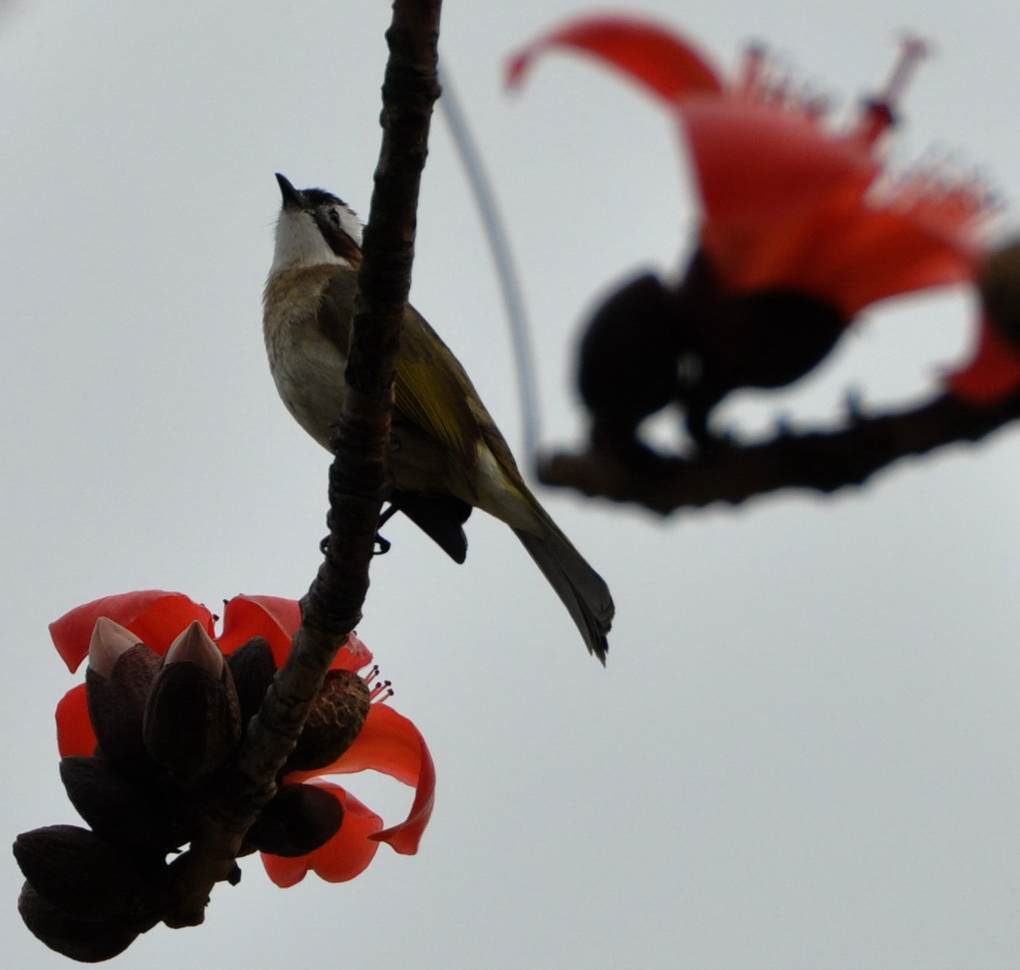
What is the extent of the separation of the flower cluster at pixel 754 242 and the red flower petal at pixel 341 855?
173cm

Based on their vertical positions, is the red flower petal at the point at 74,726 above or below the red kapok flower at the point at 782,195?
above

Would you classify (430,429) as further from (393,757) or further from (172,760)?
(172,760)

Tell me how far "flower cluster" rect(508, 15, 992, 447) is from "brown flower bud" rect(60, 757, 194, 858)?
153 cm

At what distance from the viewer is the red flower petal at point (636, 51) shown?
2.74 feet

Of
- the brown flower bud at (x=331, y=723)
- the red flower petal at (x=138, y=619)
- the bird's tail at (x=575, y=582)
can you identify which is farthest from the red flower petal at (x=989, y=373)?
the bird's tail at (x=575, y=582)

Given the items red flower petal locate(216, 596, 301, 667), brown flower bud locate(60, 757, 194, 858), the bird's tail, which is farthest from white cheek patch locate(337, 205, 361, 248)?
brown flower bud locate(60, 757, 194, 858)

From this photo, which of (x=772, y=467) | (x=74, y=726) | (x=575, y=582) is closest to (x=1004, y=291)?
(x=772, y=467)

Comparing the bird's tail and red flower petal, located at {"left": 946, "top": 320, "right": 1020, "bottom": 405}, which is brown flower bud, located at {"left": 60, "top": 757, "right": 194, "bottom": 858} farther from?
red flower petal, located at {"left": 946, "top": 320, "right": 1020, "bottom": 405}

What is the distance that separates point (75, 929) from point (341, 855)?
48 cm

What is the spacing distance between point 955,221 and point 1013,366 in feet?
0.64

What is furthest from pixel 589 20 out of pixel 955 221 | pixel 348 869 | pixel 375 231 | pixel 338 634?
pixel 348 869

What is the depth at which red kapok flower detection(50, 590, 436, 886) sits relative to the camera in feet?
7.89

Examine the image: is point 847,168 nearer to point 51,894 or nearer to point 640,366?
point 640,366

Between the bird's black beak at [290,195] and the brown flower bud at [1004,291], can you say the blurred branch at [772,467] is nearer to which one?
the brown flower bud at [1004,291]
